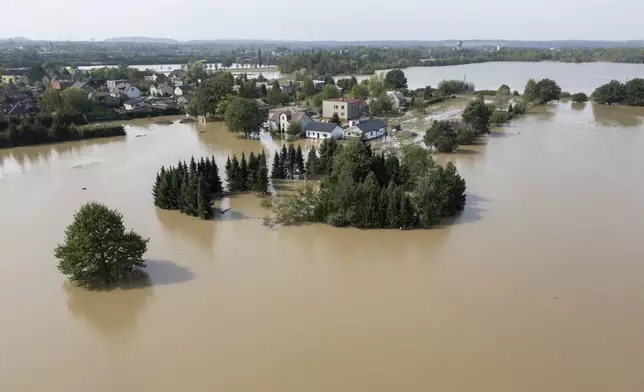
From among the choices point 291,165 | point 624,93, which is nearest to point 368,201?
point 291,165

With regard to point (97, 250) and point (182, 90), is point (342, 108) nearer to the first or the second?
point (182, 90)

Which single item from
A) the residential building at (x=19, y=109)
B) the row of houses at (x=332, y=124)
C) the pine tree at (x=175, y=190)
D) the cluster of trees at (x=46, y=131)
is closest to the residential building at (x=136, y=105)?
the residential building at (x=19, y=109)

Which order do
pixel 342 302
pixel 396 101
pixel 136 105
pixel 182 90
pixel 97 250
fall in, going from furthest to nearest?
pixel 182 90
pixel 396 101
pixel 136 105
pixel 97 250
pixel 342 302

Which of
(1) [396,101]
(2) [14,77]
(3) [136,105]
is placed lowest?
(1) [396,101]

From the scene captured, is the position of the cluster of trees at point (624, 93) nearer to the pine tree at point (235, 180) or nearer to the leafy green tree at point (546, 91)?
the leafy green tree at point (546, 91)

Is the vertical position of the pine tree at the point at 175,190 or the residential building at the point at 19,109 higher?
the residential building at the point at 19,109

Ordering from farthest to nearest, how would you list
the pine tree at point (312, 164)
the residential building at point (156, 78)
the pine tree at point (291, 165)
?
1. the residential building at point (156, 78)
2. the pine tree at point (312, 164)
3. the pine tree at point (291, 165)

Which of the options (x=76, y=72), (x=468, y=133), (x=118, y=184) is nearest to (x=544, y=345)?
(x=118, y=184)
